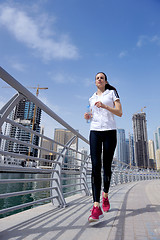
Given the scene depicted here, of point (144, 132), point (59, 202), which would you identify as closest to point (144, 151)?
point (144, 132)

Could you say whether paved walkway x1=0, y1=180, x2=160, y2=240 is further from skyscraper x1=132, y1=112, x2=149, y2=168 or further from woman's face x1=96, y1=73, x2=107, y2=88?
skyscraper x1=132, y1=112, x2=149, y2=168

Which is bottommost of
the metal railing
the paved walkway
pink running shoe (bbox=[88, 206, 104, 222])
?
the paved walkway

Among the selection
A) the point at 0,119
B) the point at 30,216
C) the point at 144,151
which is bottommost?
the point at 30,216

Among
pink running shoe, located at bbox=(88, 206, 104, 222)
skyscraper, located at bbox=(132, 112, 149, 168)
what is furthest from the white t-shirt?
skyscraper, located at bbox=(132, 112, 149, 168)

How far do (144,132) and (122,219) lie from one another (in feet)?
492

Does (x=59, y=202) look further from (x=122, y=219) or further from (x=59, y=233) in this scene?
(x=59, y=233)

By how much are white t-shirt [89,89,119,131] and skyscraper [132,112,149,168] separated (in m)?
134

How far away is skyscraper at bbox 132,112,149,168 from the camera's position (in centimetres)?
13038

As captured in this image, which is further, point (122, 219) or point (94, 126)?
point (94, 126)

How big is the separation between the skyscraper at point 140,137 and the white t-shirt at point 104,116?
134 metres

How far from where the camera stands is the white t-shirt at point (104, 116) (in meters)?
2.08

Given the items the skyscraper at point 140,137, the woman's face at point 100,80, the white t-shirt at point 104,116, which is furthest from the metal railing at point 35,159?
the skyscraper at point 140,137

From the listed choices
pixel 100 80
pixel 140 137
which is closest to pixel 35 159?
pixel 100 80

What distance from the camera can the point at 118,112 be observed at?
2.05 meters
